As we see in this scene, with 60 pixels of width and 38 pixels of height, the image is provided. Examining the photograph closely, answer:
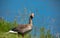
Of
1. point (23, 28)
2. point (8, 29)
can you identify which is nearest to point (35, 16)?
point (23, 28)

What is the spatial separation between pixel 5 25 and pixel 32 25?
0.34 m

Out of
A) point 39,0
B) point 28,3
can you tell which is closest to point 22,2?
point 28,3

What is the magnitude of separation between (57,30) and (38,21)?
27 cm

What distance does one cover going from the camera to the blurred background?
7.04 feet

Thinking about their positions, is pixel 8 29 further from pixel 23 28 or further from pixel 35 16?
pixel 35 16

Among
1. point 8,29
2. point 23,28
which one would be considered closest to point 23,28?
point 23,28

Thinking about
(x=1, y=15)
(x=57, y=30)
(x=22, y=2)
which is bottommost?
(x=57, y=30)

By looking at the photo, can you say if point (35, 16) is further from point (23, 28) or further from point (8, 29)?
point (8, 29)

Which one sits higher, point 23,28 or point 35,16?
point 35,16

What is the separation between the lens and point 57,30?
7.17ft

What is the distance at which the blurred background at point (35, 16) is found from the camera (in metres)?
2.14

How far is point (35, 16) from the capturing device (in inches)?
85.0

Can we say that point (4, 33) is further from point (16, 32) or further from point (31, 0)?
point (31, 0)

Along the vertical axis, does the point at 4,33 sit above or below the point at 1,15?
below
